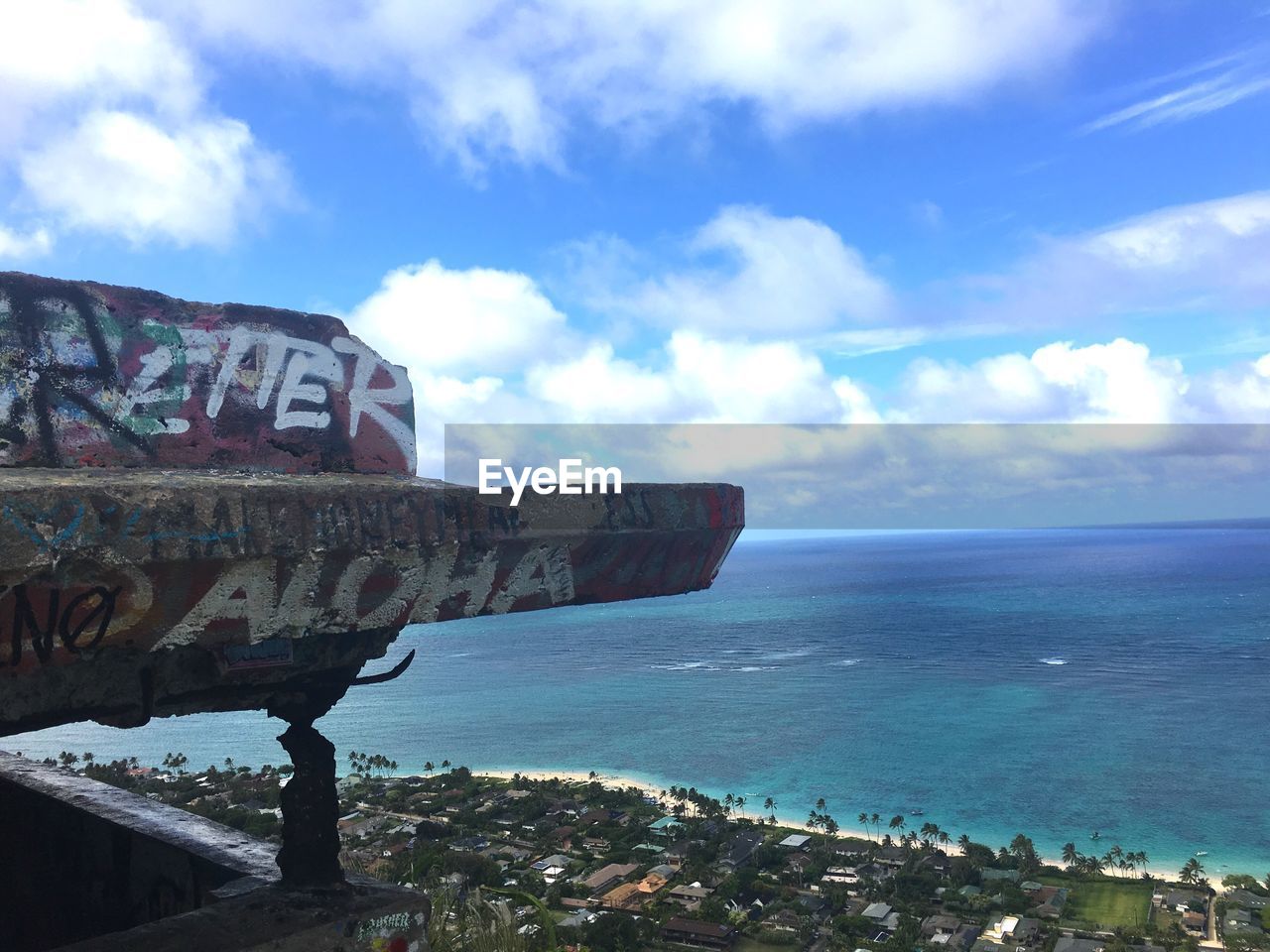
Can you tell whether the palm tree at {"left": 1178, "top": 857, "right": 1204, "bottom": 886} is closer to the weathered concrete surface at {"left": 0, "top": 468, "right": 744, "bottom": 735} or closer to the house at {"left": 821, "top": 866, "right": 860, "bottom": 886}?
the house at {"left": 821, "top": 866, "right": 860, "bottom": 886}

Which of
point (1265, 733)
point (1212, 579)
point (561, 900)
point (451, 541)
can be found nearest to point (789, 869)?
point (561, 900)

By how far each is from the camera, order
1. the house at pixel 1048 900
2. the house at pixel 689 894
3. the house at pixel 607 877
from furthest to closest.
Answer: the house at pixel 607 877 → the house at pixel 1048 900 → the house at pixel 689 894

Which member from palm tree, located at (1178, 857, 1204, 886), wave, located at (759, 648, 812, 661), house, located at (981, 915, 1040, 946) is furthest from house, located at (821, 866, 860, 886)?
wave, located at (759, 648, 812, 661)

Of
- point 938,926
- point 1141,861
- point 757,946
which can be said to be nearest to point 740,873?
point 757,946

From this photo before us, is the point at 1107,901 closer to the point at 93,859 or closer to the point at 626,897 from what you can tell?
the point at 626,897

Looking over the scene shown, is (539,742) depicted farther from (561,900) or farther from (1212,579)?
(1212,579)

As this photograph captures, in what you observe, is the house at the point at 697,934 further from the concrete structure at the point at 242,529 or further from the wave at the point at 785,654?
the wave at the point at 785,654

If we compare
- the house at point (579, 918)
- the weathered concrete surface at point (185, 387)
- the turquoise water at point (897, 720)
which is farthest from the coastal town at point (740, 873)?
the weathered concrete surface at point (185, 387)
